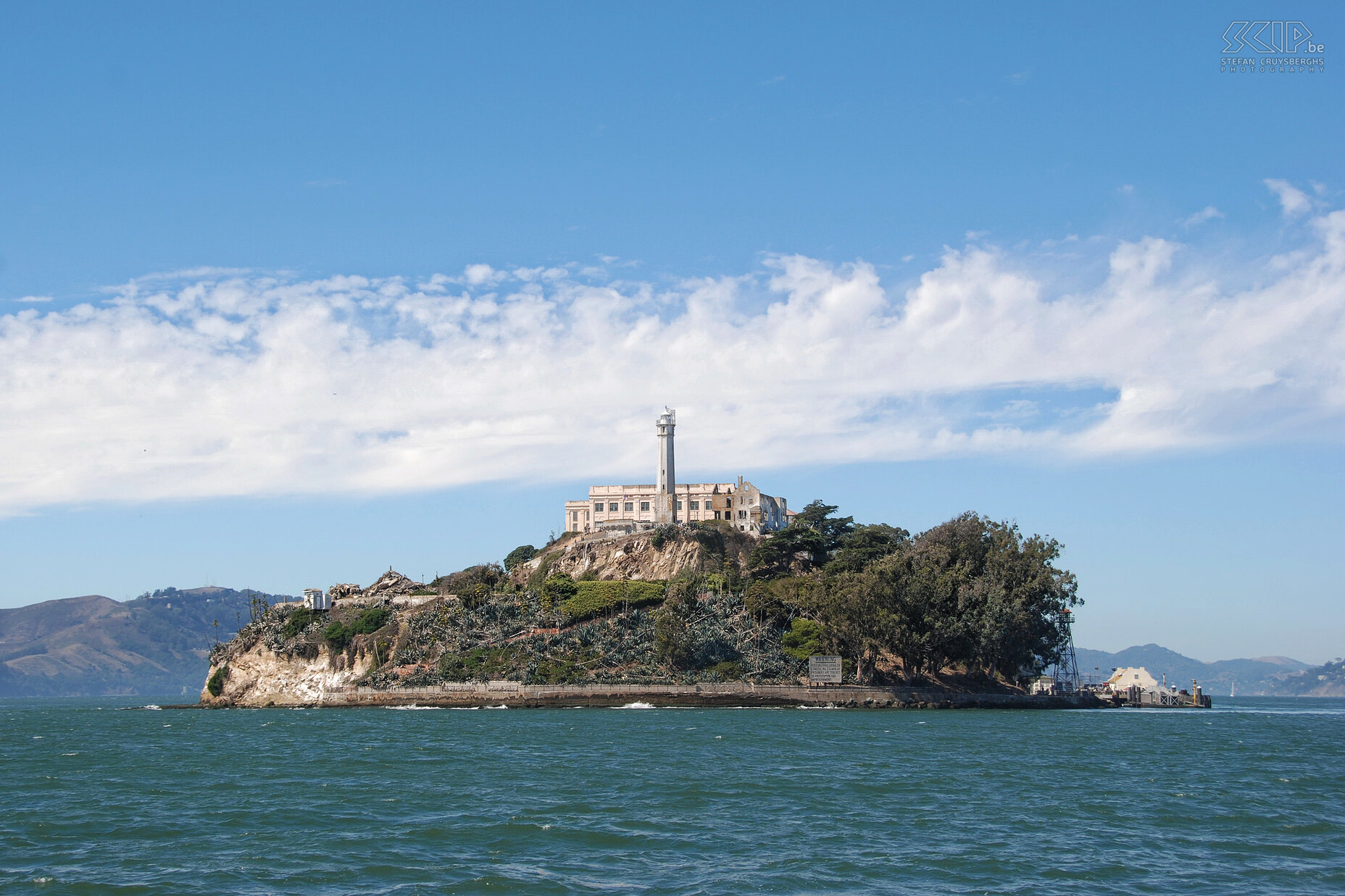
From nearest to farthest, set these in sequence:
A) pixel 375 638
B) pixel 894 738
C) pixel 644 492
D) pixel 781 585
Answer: pixel 894 738 < pixel 781 585 < pixel 375 638 < pixel 644 492

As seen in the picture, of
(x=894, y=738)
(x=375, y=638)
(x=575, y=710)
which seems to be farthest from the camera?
(x=375, y=638)

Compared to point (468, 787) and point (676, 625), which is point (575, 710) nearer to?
point (676, 625)

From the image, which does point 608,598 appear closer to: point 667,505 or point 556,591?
point 556,591

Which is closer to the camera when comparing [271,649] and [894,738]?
[894,738]

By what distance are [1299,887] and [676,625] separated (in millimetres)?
78095

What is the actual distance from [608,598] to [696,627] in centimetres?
1393

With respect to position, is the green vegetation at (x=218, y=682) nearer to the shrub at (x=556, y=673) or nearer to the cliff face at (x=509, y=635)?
the cliff face at (x=509, y=635)

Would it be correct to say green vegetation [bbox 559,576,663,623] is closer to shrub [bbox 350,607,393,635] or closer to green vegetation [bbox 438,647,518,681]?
green vegetation [bbox 438,647,518,681]

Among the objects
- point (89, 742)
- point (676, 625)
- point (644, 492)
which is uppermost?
point (644, 492)

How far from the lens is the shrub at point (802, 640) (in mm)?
105125

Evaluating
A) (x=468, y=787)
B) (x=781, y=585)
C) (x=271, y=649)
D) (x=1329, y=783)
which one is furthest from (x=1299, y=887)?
(x=271, y=649)

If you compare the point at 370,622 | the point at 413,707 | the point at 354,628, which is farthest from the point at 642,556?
the point at 413,707

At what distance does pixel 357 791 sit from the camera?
1665 inches

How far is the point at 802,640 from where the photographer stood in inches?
4225
